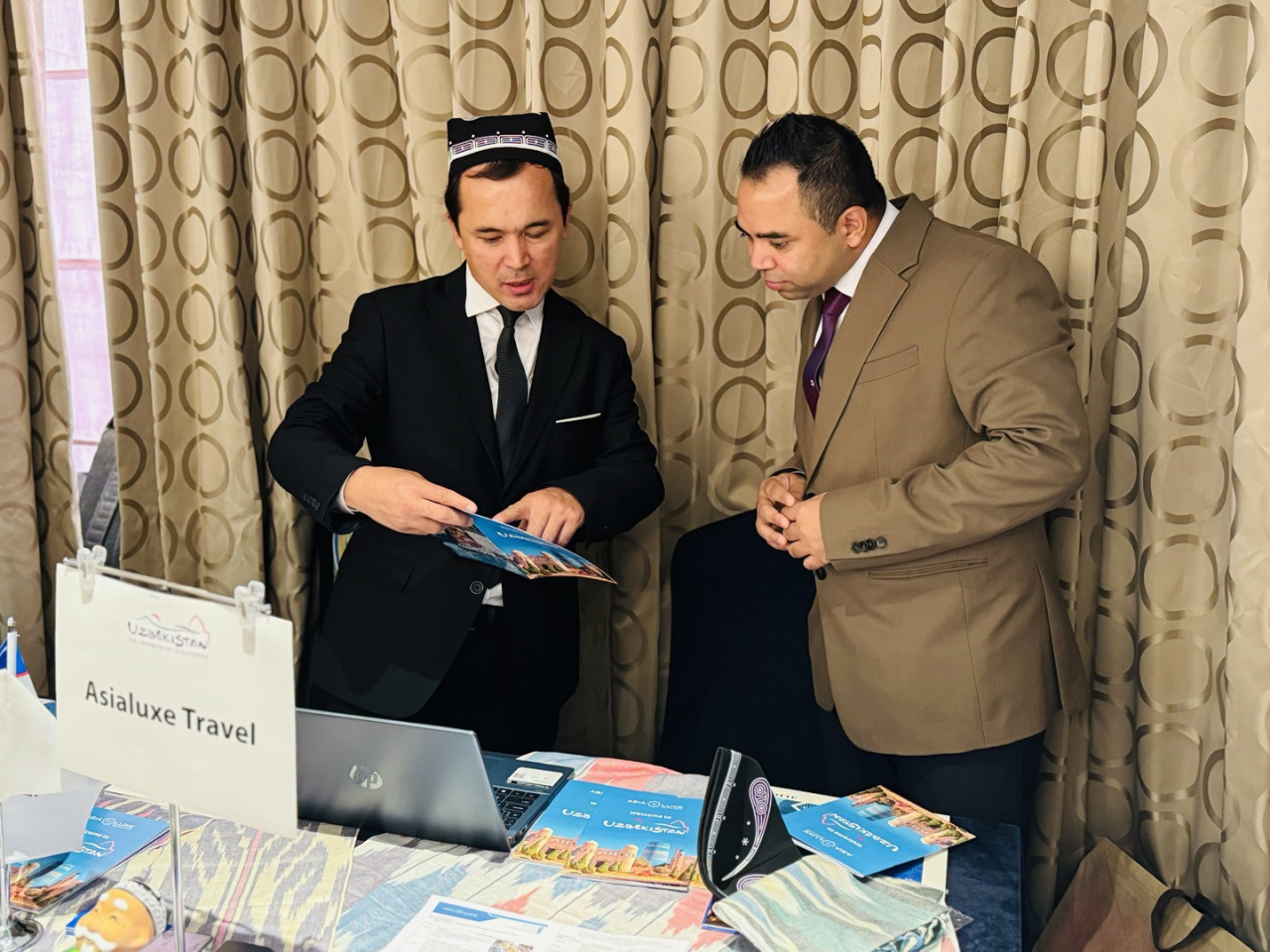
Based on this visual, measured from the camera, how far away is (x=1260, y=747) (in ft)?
6.37

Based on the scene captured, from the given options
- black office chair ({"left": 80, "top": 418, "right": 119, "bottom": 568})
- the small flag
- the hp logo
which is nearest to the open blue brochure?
the hp logo

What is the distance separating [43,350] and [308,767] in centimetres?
187

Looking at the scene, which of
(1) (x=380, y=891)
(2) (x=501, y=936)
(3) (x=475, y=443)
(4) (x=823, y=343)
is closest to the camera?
(2) (x=501, y=936)

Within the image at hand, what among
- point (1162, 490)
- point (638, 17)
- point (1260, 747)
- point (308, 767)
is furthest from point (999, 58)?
point (308, 767)

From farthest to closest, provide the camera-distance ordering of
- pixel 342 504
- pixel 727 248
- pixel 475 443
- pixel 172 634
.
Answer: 1. pixel 727 248
2. pixel 475 443
3. pixel 342 504
4. pixel 172 634

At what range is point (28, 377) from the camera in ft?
9.64

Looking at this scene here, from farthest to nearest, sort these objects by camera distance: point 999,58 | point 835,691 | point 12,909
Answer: point 999,58
point 835,691
point 12,909

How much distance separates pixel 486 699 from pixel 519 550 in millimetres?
671

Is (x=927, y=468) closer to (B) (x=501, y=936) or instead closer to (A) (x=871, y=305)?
(A) (x=871, y=305)

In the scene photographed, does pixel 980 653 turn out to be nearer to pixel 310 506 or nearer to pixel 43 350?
pixel 310 506

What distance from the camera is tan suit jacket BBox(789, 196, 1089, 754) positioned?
5.89 feet

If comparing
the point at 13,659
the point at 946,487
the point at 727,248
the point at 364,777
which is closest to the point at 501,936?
the point at 364,777

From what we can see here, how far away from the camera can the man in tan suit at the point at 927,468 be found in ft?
5.92

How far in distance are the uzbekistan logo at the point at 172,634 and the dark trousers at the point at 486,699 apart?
1.09 metres
